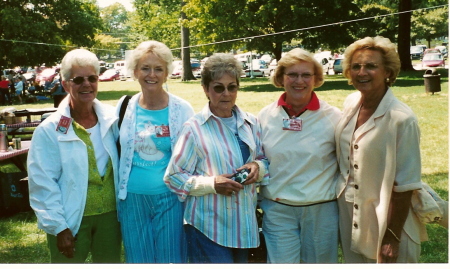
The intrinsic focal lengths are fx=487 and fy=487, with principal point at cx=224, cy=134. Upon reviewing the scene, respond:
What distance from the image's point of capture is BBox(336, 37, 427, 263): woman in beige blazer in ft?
9.48

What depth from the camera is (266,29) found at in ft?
94.7

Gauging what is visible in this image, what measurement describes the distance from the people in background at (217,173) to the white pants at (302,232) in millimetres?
135

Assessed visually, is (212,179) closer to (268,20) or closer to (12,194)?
(12,194)

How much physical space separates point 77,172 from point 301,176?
4.71 ft

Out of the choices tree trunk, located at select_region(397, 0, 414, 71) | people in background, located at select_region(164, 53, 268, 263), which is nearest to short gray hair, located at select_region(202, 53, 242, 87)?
people in background, located at select_region(164, 53, 268, 263)

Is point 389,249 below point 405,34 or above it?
below

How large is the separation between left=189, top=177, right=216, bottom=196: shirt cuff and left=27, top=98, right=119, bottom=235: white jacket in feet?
2.28

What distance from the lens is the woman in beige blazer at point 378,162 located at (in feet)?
9.48

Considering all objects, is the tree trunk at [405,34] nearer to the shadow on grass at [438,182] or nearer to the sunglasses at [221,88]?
the shadow on grass at [438,182]

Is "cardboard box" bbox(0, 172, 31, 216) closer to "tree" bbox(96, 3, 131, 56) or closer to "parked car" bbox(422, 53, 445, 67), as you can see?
"parked car" bbox(422, 53, 445, 67)

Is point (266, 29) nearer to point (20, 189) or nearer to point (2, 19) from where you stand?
point (2, 19)

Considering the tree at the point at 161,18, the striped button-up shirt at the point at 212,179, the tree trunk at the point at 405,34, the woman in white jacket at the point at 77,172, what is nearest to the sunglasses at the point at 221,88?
the striped button-up shirt at the point at 212,179

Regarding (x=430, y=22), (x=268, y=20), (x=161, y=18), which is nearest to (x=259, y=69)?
(x=161, y=18)

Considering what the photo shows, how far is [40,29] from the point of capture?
2873 cm
